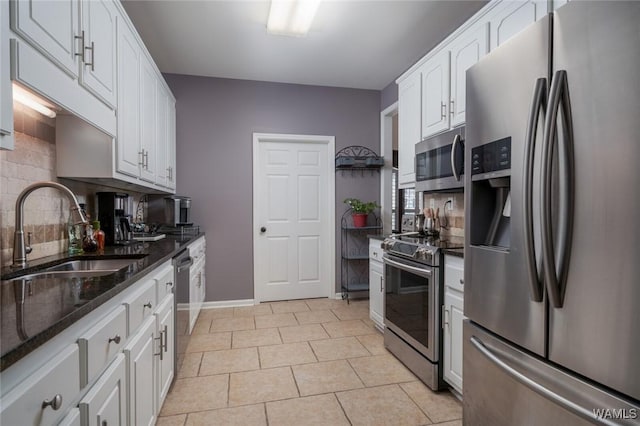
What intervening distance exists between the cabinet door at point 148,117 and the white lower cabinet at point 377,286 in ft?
Answer: 6.81

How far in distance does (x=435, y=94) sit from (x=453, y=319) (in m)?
1.70

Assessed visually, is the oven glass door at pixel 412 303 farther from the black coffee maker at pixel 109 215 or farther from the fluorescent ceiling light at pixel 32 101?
the fluorescent ceiling light at pixel 32 101

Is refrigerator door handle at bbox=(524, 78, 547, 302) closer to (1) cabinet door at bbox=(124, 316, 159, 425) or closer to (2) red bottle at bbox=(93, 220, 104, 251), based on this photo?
(1) cabinet door at bbox=(124, 316, 159, 425)

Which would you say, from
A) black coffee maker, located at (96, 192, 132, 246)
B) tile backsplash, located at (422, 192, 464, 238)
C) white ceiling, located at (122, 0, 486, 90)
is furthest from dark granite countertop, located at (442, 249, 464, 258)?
black coffee maker, located at (96, 192, 132, 246)

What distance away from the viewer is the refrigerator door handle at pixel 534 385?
934mm

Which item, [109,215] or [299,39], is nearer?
[109,215]

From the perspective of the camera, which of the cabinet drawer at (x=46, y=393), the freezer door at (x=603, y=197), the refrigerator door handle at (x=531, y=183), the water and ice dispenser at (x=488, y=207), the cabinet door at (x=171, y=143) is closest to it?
the cabinet drawer at (x=46, y=393)

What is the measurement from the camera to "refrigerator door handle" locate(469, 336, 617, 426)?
3.06 ft

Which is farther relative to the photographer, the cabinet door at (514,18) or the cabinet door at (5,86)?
the cabinet door at (514,18)

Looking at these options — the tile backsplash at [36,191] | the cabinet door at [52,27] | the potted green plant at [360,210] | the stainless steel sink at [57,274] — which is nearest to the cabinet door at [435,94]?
the potted green plant at [360,210]

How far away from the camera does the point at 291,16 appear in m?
2.52

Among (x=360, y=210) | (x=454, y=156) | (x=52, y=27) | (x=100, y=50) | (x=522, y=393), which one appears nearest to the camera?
(x=522, y=393)

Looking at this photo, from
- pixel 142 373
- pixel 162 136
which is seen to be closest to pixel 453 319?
pixel 142 373

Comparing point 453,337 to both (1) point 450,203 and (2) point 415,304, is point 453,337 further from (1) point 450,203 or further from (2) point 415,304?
(1) point 450,203
